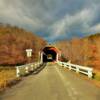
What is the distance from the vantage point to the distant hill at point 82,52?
6122cm

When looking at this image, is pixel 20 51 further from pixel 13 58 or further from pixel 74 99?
pixel 74 99

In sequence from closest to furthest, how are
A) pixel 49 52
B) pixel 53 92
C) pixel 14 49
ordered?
pixel 53 92 → pixel 14 49 → pixel 49 52

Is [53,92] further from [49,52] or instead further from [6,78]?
[49,52]

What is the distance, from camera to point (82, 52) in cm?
7481

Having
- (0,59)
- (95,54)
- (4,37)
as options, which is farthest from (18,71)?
(4,37)

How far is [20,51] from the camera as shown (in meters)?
68.6

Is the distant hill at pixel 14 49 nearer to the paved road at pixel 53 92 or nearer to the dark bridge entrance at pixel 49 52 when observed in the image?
the dark bridge entrance at pixel 49 52

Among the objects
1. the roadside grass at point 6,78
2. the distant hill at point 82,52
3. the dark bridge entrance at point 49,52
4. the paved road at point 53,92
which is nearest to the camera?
the paved road at point 53,92

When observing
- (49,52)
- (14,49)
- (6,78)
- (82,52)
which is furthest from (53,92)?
(49,52)

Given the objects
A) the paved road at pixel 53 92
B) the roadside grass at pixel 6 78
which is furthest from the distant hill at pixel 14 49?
the paved road at pixel 53 92

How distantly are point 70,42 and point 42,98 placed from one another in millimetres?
84865

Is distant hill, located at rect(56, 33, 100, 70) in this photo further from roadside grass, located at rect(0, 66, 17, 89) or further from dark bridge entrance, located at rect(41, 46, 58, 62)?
roadside grass, located at rect(0, 66, 17, 89)

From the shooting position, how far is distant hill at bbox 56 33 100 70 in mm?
61219

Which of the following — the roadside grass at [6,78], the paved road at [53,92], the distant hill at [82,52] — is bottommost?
the paved road at [53,92]
